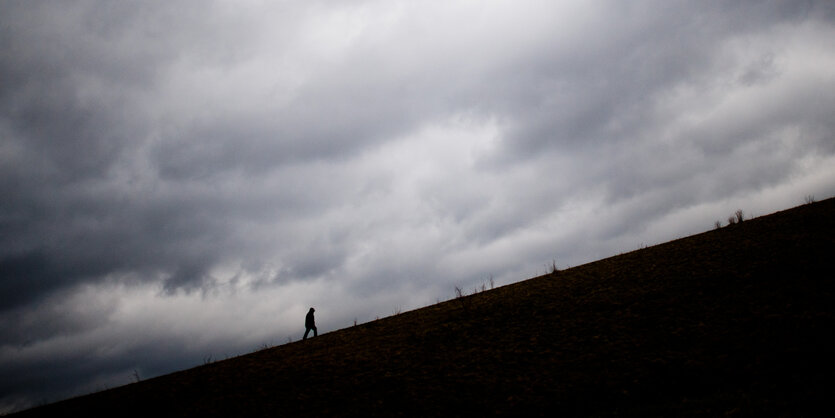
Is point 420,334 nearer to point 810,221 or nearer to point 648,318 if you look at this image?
point 648,318

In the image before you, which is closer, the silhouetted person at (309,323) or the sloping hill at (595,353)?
the sloping hill at (595,353)

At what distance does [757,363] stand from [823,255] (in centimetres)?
866

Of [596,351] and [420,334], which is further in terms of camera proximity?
[420,334]

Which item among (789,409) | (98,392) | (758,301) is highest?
(98,392)

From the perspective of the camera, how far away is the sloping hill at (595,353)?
948 centimetres

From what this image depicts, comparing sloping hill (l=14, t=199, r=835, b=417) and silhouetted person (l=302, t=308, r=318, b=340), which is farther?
silhouetted person (l=302, t=308, r=318, b=340)

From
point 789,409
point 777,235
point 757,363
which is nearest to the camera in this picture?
point 789,409

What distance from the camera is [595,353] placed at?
1200cm

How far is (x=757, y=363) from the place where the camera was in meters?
9.67

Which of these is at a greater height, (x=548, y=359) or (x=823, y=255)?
(x=823, y=255)

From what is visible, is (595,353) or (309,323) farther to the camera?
(309,323)

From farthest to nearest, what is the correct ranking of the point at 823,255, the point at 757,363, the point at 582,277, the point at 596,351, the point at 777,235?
the point at 582,277, the point at 777,235, the point at 823,255, the point at 596,351, the point at 757,363

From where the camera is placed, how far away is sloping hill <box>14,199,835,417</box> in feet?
31.1

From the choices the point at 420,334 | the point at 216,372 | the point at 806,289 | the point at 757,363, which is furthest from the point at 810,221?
the point at 216,372
